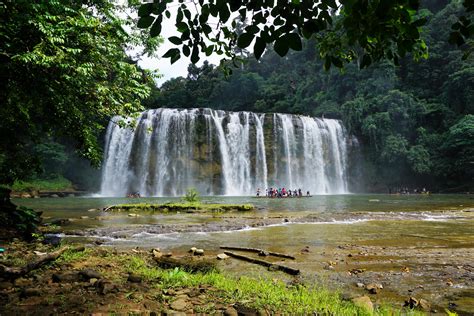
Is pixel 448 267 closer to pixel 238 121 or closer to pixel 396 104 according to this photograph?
pixel 238 121

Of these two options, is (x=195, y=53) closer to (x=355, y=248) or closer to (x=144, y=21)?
(x=144, y=21)

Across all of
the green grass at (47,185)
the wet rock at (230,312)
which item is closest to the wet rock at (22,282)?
the wet rock at (230,312)

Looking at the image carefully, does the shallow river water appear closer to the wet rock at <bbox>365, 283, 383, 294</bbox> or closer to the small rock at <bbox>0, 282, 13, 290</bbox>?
the wet rock at <bbox>365, 283, 383, 294</bbox>

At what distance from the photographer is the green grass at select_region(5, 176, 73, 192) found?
105ft

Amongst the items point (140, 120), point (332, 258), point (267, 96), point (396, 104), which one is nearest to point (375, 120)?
point (396, 104)

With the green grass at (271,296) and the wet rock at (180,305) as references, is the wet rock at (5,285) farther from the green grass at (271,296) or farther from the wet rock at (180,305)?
the wet rock at (180,305)

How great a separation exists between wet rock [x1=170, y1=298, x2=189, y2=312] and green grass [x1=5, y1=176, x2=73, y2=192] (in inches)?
1333

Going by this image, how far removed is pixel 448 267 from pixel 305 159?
1299 inches

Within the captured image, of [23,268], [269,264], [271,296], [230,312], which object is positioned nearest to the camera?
[230,312]

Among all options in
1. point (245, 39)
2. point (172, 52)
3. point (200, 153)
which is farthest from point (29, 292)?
point (200, 153)

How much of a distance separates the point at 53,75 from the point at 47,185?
34.6 meters

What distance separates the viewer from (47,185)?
35.4m

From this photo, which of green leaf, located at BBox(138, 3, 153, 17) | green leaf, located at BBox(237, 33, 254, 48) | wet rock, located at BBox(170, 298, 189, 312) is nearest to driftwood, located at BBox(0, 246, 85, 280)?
wet rock, located at BBox(170, 298, 189, 312)

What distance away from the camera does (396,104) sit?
37562 millimetres
